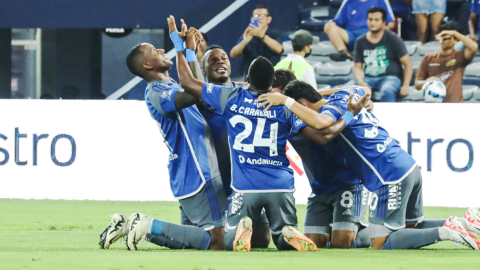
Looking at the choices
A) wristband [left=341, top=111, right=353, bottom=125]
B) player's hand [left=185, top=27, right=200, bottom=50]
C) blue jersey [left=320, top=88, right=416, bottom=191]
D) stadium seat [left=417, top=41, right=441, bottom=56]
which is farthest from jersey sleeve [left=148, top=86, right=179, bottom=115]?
stadium seat [left=417, top=41, right=441, bottom=56]

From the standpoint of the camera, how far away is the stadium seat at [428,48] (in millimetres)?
13875

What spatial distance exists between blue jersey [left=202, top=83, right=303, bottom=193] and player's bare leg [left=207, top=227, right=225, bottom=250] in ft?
1.65

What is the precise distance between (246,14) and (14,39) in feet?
17.4

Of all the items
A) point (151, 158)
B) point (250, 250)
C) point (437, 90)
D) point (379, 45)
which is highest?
point (379, 45)

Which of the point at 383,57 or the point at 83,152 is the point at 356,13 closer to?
the point at 383,57

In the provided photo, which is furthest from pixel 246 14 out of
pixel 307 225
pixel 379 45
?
pixel 307 225

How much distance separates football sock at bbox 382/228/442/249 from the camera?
6199 mm

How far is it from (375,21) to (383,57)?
662 millimetres

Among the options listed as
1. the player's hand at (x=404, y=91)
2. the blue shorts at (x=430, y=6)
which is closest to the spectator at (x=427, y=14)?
the blue shorts at (x=430, y=6)

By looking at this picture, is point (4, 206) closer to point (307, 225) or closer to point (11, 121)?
point (11, 121)

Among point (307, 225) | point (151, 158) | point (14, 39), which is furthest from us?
point (14, 39)

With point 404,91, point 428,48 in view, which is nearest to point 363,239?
point 404,91

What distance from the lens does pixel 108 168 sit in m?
11.1

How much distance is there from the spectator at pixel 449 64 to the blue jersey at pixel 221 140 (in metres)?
6.95
